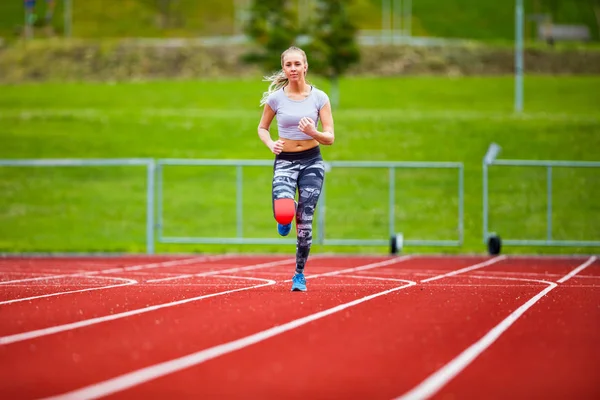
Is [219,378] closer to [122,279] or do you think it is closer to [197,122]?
[122,279]

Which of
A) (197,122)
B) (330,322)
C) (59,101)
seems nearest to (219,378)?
(330,322)

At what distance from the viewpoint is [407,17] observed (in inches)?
4624

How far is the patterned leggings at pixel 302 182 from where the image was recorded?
11133 millimetres

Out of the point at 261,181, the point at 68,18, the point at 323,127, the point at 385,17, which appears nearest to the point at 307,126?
the point at 323,127

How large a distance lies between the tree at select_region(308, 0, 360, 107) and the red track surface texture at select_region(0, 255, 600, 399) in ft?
136

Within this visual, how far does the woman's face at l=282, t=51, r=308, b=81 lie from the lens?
36.0 ft

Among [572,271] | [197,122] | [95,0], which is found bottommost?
[572,271]

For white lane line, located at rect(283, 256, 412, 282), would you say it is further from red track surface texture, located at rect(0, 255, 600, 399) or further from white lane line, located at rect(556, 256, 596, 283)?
white lane line, located at rect(556, 256, 596, 283)

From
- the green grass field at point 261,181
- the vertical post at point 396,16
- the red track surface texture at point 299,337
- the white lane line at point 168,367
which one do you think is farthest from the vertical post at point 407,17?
the white lane line at point 168,367

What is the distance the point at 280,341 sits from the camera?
7730 mm

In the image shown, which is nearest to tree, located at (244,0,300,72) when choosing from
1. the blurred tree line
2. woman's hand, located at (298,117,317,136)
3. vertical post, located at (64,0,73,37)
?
the blurred tree line

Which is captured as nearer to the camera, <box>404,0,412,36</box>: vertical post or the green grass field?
the green grass field

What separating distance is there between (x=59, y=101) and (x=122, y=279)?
128 ft

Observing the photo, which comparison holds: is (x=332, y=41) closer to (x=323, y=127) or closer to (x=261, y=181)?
(x=261, y=181)
